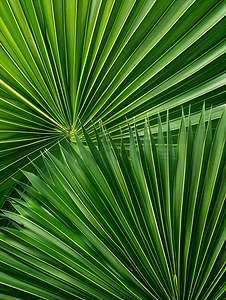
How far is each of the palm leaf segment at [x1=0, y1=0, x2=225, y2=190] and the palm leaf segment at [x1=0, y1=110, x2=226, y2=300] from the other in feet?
1.03

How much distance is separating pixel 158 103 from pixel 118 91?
154 mm

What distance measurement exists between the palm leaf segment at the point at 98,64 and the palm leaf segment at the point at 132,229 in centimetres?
31

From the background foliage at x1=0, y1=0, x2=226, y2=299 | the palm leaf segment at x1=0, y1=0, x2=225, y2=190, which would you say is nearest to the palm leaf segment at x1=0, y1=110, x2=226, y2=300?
the background foliage at x1=0, y1=0, x2=226, y2=299

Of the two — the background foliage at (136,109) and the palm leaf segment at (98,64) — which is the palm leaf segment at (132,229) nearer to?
the background foliage at (136,109)

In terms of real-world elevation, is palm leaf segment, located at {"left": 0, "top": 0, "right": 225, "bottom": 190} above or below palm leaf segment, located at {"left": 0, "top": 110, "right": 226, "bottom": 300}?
above

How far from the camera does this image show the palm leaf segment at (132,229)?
528mm

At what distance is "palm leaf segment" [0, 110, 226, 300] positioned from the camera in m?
0.53

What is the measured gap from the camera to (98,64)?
0.90m

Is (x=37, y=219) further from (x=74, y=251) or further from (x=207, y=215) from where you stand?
(x=207, y=215)

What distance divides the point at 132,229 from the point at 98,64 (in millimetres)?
603

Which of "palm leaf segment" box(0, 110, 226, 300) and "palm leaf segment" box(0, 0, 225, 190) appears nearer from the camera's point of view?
"palm leaf segment" box(0, 110, 226, 300)

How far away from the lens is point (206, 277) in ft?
1.65

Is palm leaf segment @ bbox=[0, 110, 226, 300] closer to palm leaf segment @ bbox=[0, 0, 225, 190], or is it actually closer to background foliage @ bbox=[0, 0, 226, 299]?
background foliage @ bbox=[0, 0, 226, 299]

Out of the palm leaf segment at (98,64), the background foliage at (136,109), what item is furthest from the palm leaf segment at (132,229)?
the palm leaf segment at (98,64)
